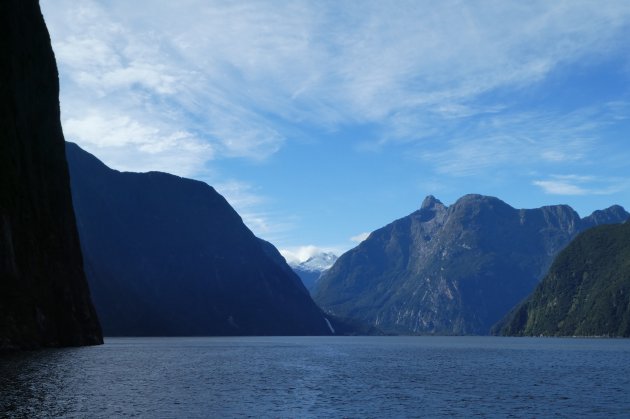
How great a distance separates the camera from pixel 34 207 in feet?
509

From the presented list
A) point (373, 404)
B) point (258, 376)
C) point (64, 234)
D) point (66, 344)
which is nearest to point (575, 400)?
point (373, 404)

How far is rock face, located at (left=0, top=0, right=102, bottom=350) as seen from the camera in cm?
13475

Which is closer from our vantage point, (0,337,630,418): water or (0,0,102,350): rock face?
(0,337,630,418): water

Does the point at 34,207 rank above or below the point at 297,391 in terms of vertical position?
above

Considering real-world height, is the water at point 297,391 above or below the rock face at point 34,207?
below

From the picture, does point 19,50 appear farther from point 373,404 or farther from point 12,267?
point 373,404

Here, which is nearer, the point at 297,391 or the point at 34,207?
the point at 297,391

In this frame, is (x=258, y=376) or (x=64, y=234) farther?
(x=64, y=234)

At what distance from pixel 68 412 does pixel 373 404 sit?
29112mm

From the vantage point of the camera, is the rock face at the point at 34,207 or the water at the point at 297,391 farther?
the rock face at the point at 34,207

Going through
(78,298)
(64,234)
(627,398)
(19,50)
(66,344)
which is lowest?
(627,398)

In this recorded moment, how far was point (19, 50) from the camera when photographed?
169250mm

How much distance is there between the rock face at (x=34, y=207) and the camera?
442ft

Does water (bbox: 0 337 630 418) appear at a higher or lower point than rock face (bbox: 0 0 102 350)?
lower
